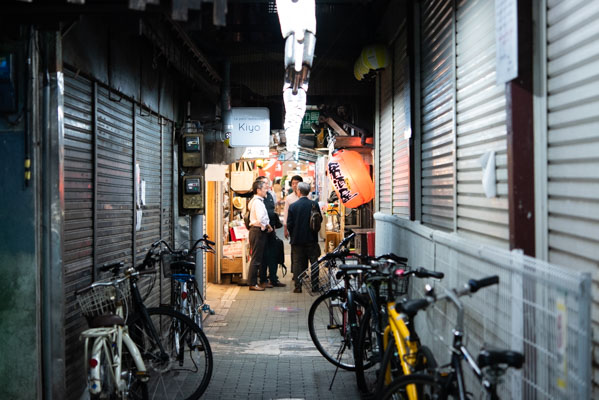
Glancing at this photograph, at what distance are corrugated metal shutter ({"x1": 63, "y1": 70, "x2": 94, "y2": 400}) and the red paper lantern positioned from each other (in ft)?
22.0

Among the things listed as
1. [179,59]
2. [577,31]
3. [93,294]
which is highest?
[179,59]

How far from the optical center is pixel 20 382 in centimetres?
482

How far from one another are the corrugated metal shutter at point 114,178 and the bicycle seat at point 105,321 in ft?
4.37

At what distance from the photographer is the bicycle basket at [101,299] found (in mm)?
5117

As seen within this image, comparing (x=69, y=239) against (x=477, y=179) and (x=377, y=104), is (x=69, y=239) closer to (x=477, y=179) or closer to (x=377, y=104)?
(x=477, y=179)

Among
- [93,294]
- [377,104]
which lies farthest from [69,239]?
[377,104]

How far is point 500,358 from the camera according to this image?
9.52ft

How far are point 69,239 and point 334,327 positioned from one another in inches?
142

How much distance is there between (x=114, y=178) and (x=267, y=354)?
3.35m

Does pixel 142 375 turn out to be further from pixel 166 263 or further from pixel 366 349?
pixel 366 349

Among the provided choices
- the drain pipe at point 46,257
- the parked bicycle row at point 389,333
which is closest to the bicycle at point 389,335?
the parked bicycle row at point 389,333

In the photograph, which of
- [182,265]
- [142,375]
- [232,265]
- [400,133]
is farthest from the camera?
[232,265]

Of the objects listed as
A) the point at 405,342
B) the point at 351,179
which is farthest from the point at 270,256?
the point at 405,342

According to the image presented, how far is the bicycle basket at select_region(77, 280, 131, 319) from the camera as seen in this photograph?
5.12 m
